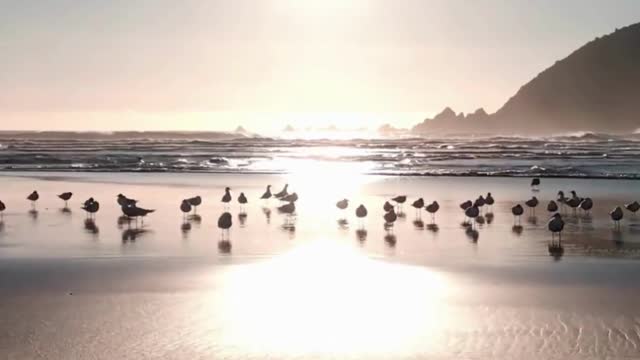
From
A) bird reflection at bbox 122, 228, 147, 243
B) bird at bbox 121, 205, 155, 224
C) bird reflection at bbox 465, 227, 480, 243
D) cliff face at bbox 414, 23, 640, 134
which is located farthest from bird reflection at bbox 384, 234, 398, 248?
cliff face at bbox 414, 23, 640, 134

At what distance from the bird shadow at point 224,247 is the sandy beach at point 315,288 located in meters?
0.13

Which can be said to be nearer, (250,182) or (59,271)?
(59,271)

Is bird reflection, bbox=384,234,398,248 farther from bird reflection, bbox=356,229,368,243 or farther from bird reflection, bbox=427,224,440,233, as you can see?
bird reflection, bbox=427,224,440,233

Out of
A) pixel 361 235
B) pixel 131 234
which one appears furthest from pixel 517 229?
pixel 131 234

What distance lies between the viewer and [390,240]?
14766mm

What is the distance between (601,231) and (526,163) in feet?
82.5

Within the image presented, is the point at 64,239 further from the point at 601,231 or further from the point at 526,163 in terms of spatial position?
the point at 526,163

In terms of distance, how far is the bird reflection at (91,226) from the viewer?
15.8 metres

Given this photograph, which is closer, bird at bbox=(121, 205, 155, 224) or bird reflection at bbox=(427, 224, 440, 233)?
bird reflection at bbox=(427, 224, 440, 233)

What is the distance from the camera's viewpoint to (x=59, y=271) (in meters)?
11.4

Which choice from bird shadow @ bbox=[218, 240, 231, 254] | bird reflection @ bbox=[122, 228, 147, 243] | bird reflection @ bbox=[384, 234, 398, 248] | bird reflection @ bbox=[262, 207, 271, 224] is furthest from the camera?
bird reflection @ bbox=[262, 207, 271, 224]

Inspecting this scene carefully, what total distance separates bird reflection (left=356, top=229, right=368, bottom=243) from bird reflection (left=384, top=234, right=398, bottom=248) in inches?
15.6

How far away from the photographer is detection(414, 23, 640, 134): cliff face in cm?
16225

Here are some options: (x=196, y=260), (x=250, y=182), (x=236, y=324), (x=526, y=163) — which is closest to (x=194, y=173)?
(x=250, y=182)
